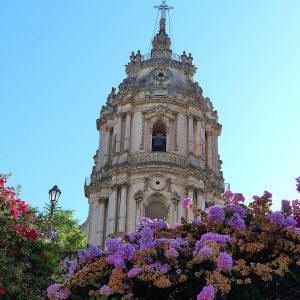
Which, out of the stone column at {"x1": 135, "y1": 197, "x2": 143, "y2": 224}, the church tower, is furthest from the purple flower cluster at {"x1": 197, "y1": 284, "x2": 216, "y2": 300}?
the stone column at {"x1": 135, "y1": 197, "x2": 143, "y2": 224}

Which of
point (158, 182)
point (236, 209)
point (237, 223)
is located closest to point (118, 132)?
point (158, 182)

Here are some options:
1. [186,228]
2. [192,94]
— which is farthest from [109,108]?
[186,228]

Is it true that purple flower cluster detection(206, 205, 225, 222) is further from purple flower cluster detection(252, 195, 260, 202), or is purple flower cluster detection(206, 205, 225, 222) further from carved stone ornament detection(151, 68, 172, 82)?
carved stone ornament detection(151, 68, 172, 82)

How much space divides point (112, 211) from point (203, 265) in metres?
19.0

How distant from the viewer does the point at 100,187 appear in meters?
29.6

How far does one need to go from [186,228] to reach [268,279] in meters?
2.12

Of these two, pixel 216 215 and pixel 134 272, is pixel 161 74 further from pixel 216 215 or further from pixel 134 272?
pixel 134 272

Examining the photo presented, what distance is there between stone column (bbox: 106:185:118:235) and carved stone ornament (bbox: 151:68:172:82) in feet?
22.8

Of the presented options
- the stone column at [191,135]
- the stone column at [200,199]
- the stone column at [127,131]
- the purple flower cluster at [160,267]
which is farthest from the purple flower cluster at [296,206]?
Answer: the stone column at [127,131]

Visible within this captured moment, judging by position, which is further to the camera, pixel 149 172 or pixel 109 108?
pixel 109 108

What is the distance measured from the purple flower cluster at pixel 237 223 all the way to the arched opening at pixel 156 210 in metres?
18.2

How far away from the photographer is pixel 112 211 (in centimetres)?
2739

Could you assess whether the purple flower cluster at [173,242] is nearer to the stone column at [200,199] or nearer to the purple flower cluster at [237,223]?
the purple flower cluster at [237,223]

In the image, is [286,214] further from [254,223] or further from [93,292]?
[93,292]
